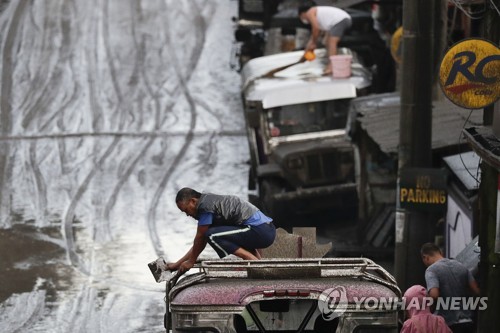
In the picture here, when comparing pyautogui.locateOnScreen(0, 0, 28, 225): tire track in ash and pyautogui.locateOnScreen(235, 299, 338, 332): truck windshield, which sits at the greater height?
pyautogui.locateOnScreen(235, 299, 338, 332): truck windshield

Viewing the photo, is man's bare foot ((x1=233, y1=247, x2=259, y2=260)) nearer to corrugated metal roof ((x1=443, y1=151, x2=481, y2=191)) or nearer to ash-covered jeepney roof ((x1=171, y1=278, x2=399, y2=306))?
ash-covered jeepney roof ((x1=171, y1=278, x2=399, y2=306))

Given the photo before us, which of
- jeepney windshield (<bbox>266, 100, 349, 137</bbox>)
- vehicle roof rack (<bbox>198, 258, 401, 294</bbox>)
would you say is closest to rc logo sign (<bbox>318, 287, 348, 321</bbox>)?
vehicle roof rack (<bbox>198, 258, 401, 294</bbox>)

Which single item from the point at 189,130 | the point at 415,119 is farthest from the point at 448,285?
the point at 189,130

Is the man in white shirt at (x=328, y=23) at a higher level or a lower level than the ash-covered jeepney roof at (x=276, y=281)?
lower

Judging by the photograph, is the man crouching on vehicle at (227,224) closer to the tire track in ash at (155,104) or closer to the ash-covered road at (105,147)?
the ash-covered road at (105,147)

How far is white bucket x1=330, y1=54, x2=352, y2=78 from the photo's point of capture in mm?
23375

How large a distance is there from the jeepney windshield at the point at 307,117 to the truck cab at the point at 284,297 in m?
12.6

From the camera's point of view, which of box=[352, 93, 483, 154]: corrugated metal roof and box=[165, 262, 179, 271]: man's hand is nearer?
box=[165, 262, 179, 271]: man's hand

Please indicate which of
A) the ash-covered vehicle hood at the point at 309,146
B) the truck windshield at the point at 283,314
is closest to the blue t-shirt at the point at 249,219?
the truck windshield at the point at 283,314

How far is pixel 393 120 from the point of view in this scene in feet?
66.0

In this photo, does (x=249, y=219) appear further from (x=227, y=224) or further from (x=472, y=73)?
(x=472, y=73)

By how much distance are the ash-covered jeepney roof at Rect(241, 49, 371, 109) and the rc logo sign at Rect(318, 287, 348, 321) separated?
13.2 metres

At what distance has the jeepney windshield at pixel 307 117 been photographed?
2269cm

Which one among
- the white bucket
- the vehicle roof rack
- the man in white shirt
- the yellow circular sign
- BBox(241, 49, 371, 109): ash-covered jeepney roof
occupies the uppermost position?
the yellow circular sign
